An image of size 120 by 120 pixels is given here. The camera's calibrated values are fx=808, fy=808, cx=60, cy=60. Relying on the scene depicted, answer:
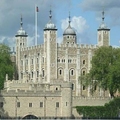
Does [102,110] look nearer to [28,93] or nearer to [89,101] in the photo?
[89,101]

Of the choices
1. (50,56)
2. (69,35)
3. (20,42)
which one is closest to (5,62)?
(50,56)

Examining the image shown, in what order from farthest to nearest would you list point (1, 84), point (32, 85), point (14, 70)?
point (14, 70) < point (1, 84) < point (32, 85)

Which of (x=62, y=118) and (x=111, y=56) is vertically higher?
(x=111, y=56)

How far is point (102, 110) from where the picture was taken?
103m

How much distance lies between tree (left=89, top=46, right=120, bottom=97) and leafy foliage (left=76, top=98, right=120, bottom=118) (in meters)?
6.46

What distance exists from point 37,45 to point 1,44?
943 centimetres

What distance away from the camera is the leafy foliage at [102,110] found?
328 ft

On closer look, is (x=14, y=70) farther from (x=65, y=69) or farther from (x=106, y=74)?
(x=106, y=74)

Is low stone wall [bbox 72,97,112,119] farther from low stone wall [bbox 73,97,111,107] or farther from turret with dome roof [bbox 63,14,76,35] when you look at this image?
turret with dome roof [bbox 63,14,76,35]

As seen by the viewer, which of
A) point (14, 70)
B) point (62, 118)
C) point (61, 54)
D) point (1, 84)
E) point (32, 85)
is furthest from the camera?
point (14, 70)

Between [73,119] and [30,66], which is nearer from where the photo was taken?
[73,119]

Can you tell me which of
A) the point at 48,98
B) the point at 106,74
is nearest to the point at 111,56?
the point at 106,74

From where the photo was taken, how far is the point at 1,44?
143 metres

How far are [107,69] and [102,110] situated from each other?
44.1 ft
